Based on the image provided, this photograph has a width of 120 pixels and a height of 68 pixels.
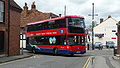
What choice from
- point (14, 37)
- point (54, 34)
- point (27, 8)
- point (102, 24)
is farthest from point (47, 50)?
point (102, 24)

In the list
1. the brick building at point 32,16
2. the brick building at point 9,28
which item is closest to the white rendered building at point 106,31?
the brick building at point 32,16

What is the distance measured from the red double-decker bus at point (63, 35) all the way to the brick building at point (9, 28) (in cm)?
405

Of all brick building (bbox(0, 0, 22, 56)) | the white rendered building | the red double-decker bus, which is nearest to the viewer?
brick building (bbox(0, 0, 22, 56))

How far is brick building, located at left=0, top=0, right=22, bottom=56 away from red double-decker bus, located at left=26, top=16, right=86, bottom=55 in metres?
4.05

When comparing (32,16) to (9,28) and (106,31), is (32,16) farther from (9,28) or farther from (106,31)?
(106,31)

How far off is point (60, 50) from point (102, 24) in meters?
58.0

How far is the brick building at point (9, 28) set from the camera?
2302 centimetres

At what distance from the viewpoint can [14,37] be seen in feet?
82.7

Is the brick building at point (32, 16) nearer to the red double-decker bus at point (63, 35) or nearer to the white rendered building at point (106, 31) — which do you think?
the red double-decker bus at point (63, 35)

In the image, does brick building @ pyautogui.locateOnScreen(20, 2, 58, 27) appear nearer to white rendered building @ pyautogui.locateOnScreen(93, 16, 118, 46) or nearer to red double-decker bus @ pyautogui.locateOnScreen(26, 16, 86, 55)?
red double-decker bus @ pyautogui.locateOnScreen(26, 16, 86, 55)

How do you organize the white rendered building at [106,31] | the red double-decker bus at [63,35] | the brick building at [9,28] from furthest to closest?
the white rendered building at [106,31] < the red double-decker bus at [63,35] < the brick building at [9,28]

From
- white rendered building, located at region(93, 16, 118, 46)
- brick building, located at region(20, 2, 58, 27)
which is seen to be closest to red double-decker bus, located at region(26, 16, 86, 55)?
brick building, located at region(20, 2, 58, 27)

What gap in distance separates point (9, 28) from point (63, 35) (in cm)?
578

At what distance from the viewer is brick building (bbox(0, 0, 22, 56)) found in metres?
23.0
